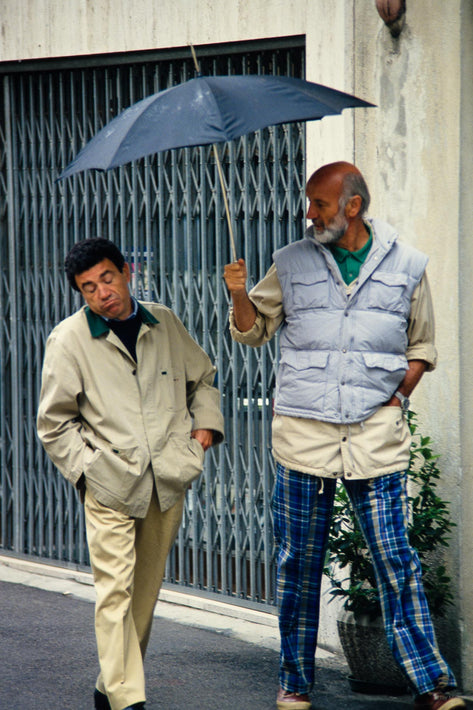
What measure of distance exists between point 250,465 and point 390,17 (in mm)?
2374

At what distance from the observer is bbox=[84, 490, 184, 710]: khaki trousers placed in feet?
14.0

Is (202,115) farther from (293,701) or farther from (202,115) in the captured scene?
(293,701)

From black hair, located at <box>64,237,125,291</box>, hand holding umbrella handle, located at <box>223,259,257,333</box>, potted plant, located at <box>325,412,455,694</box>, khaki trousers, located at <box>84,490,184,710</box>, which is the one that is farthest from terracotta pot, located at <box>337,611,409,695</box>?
black hair, located at <box>64,237,125,291</box>

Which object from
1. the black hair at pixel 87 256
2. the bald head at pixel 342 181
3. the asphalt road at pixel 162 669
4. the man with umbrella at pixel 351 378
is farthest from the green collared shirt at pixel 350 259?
the asphalt road at pixel 162 669

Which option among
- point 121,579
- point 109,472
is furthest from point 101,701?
point 109,472

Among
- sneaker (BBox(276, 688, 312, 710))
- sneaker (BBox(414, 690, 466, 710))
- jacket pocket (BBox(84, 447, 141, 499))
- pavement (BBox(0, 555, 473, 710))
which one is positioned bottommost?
pavement (BBox(0, 555, 473, 710))

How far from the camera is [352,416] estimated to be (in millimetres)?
4445

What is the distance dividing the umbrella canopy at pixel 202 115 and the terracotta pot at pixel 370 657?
87.0 inches

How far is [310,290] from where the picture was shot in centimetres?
455

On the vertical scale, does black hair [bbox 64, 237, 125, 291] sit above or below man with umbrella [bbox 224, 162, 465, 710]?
above

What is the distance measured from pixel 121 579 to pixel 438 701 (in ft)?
4.22

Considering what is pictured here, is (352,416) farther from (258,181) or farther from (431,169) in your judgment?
(258,181)

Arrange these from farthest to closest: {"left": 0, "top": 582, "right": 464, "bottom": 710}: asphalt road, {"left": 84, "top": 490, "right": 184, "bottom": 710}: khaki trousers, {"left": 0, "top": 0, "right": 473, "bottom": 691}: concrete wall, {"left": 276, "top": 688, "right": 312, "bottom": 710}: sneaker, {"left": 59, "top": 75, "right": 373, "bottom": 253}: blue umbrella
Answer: {"left": 0, "top": 0, "right": 473, "bottom": 691}: concrete wall
{"left": 0, "top": 582, "right": 464, "bottom": 710}: asphalt road
{"left": 276, "top": 688, "right": 312, "bottom": 710}: sneaker
{"left": 84, "top": 490, "right": 184, "bottom": 710}: khaki trousers
{"left": 59, "top": 75, "right": 373, "bottom": 253}: blue umbrella

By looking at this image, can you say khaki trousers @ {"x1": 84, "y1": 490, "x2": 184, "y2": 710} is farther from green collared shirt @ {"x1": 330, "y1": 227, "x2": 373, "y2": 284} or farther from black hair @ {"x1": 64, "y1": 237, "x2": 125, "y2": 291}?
green collared shirt @ {"x1": 330, "y1": 227, "x2": 373, "y2": 284}
